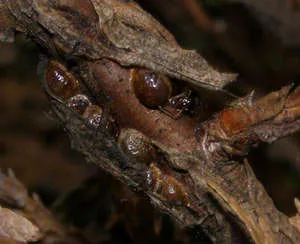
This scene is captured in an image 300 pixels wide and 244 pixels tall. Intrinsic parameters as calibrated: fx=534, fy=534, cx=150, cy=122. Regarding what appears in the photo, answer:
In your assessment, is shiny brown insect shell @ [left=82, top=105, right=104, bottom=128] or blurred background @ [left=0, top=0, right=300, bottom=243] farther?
blurred background @ [left=0, top=0, right=300, bottom=243]

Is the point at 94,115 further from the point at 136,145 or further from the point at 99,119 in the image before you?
the point at 136,145

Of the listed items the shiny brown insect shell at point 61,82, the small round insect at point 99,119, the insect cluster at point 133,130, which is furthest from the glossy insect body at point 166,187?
the shiny brown insect shell at point 61,82

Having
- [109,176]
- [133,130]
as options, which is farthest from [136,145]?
[109,176]

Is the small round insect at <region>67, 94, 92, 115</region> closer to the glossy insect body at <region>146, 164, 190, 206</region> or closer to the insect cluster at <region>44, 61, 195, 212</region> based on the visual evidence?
the insect cluster at <region>44, 61, 195, 212</region>

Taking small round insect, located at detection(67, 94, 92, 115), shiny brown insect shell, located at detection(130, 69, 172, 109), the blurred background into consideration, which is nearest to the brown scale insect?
shiny brown insect shell, located at detection(130, 69, 172, 109)

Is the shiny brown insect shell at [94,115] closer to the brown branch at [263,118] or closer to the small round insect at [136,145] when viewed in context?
the small round insect at [136,145]

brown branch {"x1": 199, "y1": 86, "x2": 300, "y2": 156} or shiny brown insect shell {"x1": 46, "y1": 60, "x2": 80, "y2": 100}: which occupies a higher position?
brown branch {"x1": 199, "y1": 86, "x2": 300, "y2": 156}

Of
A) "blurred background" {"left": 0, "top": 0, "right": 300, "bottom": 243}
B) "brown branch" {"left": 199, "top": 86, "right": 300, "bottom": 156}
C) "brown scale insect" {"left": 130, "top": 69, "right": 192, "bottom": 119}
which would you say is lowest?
"blurred background" {"left": 0, "top": 0, "right": 300, "bottom": 243}
